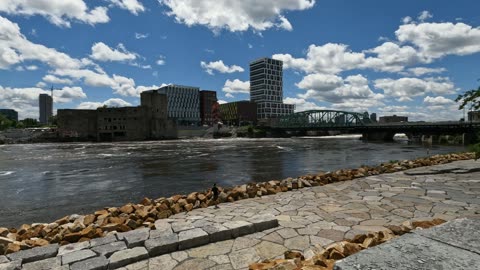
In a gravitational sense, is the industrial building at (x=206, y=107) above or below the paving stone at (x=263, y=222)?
above

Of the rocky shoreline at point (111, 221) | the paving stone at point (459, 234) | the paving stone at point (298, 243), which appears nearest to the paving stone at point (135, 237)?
the rocky shoreline at point (111, 221)

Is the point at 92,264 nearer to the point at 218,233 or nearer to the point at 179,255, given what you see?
the point at 179,255

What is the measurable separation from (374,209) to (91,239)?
6.36 metres

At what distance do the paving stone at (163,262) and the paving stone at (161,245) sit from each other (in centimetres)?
11

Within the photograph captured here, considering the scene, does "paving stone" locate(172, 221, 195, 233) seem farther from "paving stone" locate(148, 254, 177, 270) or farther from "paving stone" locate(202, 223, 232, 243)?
"paving stone" locate(148, 254, 177, 270)

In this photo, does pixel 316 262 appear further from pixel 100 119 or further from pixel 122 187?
pixel 100 119

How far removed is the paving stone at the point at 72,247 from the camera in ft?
16.5

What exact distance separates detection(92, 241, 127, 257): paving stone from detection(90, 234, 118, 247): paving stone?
0.48 ft

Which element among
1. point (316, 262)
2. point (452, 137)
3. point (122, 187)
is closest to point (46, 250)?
point (316, 262)

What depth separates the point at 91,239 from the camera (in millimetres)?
5641

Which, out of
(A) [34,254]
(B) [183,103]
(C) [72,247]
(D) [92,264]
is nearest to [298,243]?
(D) [92,264]

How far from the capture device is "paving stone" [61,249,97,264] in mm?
4606

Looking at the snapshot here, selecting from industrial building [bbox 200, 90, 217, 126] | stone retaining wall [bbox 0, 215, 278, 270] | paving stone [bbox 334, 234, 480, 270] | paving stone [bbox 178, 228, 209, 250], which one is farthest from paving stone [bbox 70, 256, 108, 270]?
industrial building [bbox 200, 90, 217, 126]

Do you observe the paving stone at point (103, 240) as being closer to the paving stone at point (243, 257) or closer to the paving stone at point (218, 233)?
the paving stone at point (218, 233)
